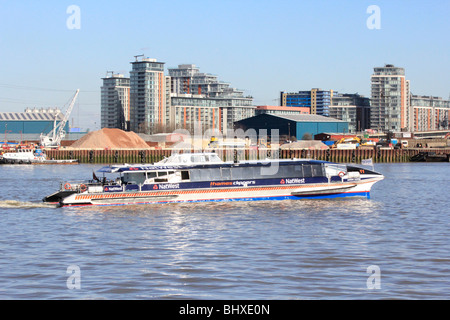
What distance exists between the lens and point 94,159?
367 feet

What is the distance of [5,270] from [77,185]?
17.0 meters

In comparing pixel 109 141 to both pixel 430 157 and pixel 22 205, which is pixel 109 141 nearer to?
pixel 430 157

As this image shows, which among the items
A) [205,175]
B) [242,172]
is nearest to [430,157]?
[242,172]

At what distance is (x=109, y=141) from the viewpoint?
129750 mm

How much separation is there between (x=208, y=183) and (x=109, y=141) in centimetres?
9703

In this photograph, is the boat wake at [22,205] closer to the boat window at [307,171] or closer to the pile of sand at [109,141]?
the boat window at [307,171]

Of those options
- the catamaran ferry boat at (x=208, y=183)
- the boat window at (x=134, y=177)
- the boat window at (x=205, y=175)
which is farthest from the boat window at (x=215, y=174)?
the boat window at (x=134, y=177)

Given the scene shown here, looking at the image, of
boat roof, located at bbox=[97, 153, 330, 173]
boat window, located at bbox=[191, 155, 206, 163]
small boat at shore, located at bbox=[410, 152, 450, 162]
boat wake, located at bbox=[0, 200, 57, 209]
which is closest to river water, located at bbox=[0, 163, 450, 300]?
boat wake, located at bbox=[0, 200, 57, 209]

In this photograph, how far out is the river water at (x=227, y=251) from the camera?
16.0m

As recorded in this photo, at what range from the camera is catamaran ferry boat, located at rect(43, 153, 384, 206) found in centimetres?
3475

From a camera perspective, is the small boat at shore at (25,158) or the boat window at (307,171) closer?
the boat window at (307,171)

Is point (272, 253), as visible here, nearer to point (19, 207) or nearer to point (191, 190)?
point (191, 190)

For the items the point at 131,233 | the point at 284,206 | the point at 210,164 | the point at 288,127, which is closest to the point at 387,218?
the point at 284,206

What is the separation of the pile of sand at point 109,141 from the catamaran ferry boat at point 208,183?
93.1 metres
